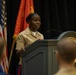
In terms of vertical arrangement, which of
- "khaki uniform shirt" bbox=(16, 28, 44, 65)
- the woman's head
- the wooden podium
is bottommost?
the wooden podium

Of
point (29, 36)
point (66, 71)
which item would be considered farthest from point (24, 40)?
point (66, 71)

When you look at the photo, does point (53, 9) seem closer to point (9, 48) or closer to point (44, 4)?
point (44, 4)

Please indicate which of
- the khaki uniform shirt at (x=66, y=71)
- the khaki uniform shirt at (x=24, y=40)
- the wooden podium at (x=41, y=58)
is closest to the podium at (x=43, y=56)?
the wooden podium at (x=41, y=58)

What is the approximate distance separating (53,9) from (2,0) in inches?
61.9

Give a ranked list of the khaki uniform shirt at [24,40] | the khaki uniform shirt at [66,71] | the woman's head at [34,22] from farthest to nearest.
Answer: the woman's head at [34,22], the khaki uniform shirt at [24,40], the khaki uniform shirt at [66,71]

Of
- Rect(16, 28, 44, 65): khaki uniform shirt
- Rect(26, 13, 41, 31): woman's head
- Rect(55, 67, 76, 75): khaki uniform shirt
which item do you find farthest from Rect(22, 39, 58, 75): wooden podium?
Rect(55, 67, 76, 75): khaki uniform shirt

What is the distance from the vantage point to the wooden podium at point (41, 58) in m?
3.79

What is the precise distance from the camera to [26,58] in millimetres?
4086

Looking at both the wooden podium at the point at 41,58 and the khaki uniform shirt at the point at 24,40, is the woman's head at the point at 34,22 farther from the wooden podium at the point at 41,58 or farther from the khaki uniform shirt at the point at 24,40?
the wooden podium at the point at 41,58

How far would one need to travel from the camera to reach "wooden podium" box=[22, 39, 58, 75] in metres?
3.79

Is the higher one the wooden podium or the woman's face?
the woman's face

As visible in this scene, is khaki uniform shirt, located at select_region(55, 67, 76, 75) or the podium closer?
khaki uniform shirt, located at select_region(55, 67, 76, 75)

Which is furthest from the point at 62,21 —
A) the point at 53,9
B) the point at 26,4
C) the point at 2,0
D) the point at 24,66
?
the point at 24,66

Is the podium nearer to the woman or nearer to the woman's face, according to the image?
the woman
